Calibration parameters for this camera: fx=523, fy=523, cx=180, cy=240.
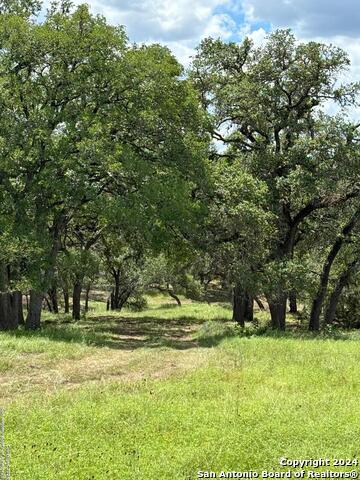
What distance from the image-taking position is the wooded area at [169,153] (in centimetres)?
1927

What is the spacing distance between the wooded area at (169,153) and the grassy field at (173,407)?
16.7ft

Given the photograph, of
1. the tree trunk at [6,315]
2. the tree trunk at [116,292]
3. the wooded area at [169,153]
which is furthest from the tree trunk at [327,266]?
the tree trunk at [116,292]

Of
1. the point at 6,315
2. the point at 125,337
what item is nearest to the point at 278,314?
the point at 125,337

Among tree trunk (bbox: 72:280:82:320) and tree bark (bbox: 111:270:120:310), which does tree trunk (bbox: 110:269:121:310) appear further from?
tree trunk (bbox: 72:280:82:320)

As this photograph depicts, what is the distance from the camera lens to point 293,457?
7.46 m

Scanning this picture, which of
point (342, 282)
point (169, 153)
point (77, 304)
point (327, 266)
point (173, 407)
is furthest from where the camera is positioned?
point (77, 304)

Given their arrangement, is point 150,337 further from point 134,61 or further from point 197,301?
point 197,301

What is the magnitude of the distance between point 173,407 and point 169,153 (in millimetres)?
13324

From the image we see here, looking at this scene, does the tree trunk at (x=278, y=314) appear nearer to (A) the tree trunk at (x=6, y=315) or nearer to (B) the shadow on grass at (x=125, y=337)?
(B) the shadow on grass at (x=125, y=337)

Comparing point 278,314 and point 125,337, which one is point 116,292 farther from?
point 125,337

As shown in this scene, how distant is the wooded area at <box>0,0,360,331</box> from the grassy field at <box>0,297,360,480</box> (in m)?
5.10

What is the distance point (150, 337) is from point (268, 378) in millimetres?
10937

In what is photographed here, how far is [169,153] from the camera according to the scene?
21219 mm

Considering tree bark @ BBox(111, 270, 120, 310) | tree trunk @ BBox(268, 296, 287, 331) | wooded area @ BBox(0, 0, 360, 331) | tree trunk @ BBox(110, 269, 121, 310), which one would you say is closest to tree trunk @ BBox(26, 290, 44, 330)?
wooded area @ BBox(0, 0, 360, 331)
